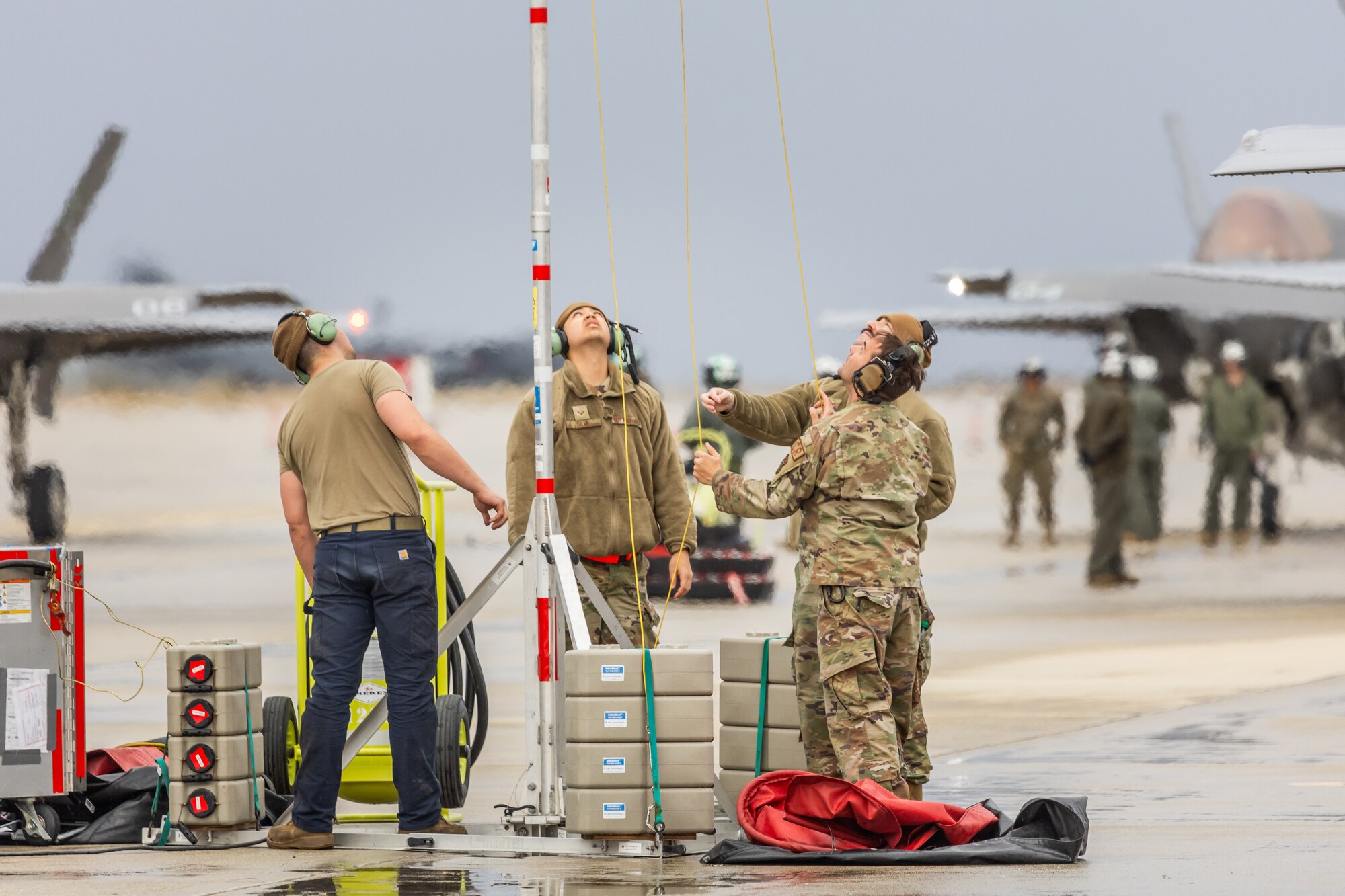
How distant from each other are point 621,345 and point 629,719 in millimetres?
1539

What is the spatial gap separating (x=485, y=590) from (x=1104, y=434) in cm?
1546

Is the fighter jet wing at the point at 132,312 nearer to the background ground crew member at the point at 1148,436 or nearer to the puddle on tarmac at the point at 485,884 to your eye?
the background ground crew member at the point at 1148,436

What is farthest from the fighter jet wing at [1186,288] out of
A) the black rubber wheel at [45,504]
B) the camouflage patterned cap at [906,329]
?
the camouflage patterned cap at [906,329]

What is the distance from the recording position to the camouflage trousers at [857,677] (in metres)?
5.88

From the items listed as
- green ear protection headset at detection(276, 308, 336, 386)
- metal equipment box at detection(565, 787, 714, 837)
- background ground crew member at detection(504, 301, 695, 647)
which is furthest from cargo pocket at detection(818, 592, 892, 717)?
green ear protection headset at detection(276, 308, 336, 386)

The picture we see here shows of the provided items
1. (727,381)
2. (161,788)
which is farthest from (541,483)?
(727,381)

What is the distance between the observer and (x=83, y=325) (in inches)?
1041

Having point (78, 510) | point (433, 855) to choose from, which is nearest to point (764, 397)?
point (433, 855)

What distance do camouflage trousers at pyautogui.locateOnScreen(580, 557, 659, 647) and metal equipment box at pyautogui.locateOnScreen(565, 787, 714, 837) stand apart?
0.91 m

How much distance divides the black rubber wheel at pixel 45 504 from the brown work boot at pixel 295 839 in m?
18.6

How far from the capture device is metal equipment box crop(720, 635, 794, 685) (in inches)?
246

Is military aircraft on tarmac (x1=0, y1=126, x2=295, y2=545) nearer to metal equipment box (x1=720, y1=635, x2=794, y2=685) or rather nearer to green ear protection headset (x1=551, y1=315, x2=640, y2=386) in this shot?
green ear protection headset (x1=551, y1=315, x2=640, y2=386)

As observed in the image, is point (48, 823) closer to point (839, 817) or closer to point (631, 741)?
point (631, 741)

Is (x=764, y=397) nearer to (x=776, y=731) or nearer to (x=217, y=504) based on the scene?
(x=776, y=731)
